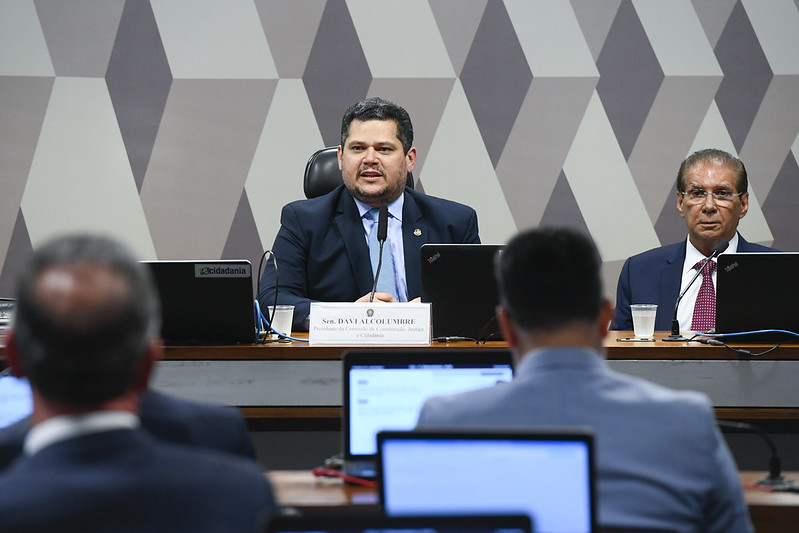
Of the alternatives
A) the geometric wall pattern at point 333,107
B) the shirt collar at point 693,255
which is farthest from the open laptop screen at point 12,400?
the geometric wall pattern at point 333,107

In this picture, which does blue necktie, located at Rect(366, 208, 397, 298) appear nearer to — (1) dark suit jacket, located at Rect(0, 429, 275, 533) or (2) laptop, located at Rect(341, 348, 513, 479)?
(2) laptop, located at Rect(341, 348, 513, 479)

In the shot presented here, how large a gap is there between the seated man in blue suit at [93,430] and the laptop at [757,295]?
2047 mm

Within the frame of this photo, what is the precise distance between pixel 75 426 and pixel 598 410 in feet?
→ 2.16

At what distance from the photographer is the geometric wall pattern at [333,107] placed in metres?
4.46

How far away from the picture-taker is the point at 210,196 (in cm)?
447

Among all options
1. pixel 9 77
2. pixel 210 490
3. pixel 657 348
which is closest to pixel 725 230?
pixel 657 348

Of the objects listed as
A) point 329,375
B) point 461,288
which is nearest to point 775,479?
point 461,288

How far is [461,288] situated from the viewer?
2.66 m

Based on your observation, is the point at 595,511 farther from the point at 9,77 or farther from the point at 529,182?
the point at 9,77

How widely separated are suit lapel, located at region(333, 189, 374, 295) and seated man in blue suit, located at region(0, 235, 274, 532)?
7.94 ft

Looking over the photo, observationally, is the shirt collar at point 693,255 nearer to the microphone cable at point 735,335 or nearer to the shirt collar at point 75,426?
the microphone cable at point 735,335

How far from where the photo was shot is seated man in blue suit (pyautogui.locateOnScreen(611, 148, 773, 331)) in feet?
11.0

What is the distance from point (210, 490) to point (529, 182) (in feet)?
12.1

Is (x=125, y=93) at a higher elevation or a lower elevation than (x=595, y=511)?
higher
